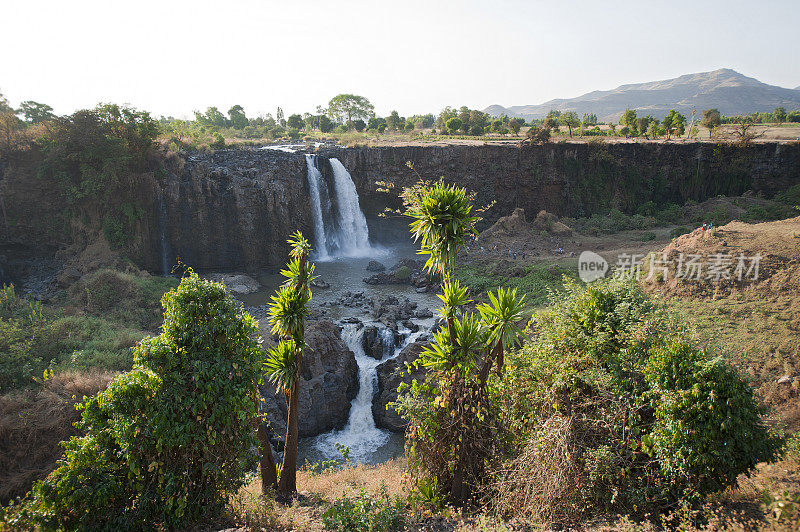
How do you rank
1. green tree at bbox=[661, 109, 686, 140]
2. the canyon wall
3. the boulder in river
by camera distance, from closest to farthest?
the canyon wall < the boulder in river < green tree at bbox=[661, 109, 686, 140]

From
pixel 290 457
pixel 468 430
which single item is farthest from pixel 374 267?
pixel 468 430

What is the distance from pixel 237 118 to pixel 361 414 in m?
61.7

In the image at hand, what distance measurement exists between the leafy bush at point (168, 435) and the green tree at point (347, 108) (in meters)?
69.2

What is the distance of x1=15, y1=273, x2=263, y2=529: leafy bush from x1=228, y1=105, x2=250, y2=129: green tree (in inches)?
2540

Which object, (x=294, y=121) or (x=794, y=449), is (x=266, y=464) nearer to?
(x=794, y=449)

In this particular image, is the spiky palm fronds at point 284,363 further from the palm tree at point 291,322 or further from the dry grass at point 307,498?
the dry grass at point 307,498

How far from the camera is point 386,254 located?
35.0 metres

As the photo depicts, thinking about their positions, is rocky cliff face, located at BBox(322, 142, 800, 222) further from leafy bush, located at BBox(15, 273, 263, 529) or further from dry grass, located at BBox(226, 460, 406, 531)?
leafy bush, located at BBox(15, 273, 263, 529)

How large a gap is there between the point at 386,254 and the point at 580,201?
747 inches

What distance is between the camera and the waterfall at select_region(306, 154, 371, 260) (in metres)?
32.6

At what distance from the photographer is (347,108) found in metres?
72.3

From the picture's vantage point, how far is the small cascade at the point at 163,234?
2808 cm

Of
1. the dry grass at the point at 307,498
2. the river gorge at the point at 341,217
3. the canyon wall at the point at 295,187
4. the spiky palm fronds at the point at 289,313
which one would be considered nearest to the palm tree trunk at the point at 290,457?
the dry grass at the point at 307,498

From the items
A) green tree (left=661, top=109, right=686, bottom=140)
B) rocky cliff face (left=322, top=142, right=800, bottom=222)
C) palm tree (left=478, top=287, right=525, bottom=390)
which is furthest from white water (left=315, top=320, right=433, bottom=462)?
green tree (left=661, top=109, right=686, bottom=140)
